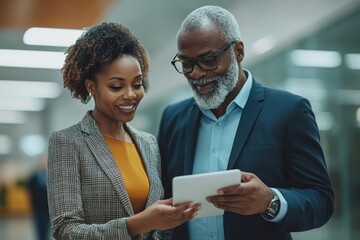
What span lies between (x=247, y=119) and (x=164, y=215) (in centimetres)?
68

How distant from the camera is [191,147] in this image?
265 cm

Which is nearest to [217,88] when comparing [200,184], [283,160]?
[283,160]

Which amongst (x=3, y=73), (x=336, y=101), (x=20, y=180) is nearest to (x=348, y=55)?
(x=336, y=101)

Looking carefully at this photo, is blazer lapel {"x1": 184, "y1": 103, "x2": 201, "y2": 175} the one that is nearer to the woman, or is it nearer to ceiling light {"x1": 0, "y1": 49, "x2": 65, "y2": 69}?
the woman

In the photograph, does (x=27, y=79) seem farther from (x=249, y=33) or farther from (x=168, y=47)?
(x=249, y=33)

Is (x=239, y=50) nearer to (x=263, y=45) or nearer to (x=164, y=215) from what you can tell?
(x=164, y=215)

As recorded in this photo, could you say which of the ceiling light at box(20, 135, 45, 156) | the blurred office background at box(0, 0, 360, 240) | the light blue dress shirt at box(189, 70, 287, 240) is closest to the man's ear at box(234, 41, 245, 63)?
the light blue dress shirt at box(189, 70, 287, 240)

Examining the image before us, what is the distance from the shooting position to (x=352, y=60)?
6746 millimetres

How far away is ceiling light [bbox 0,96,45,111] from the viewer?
17.7 metres

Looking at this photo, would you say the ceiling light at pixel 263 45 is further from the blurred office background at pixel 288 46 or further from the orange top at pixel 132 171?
the orange top at pixel 132 171

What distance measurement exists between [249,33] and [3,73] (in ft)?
23.0

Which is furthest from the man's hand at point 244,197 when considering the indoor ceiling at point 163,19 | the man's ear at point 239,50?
the indoor ceiling at point 163,19

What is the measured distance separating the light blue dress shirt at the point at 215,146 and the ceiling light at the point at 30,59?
8.34 meters

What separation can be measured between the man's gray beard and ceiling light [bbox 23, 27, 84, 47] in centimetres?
586
